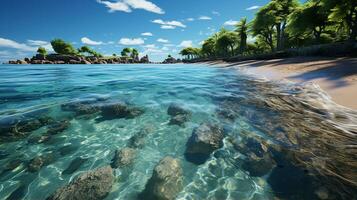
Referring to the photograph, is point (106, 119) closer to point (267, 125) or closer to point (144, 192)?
point (144, 192)

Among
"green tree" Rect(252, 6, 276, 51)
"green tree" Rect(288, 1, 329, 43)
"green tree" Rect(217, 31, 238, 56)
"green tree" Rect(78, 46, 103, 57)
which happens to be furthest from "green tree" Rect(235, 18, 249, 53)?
"green tree" Rect(78, 46, 103, 57)

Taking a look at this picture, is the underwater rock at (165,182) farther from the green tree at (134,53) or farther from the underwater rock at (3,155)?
the green tree at (134,53)

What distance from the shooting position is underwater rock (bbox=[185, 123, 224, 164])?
416 cm

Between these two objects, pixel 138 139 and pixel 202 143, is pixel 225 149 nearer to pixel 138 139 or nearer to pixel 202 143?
pixel 202 143

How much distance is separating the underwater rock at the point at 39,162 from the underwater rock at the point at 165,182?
7.22 ft

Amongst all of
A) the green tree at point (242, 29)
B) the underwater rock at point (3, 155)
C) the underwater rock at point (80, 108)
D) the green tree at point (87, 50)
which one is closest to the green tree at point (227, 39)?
the green tree at point (242, 29)

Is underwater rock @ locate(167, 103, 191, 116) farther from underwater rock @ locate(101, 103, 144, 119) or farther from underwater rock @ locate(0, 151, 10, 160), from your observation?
underwater rock @ locate(0, 151, 10, 160)

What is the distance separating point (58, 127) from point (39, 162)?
169 cm

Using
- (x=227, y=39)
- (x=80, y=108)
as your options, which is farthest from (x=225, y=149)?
(x=227, y=39)

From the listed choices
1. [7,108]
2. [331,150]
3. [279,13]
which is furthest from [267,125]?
[279,13]

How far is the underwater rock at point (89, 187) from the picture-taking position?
3037mm

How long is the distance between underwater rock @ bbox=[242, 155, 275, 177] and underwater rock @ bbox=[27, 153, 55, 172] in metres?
3.86

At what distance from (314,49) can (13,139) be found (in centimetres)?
2556

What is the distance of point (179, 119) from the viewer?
5.99 meters
